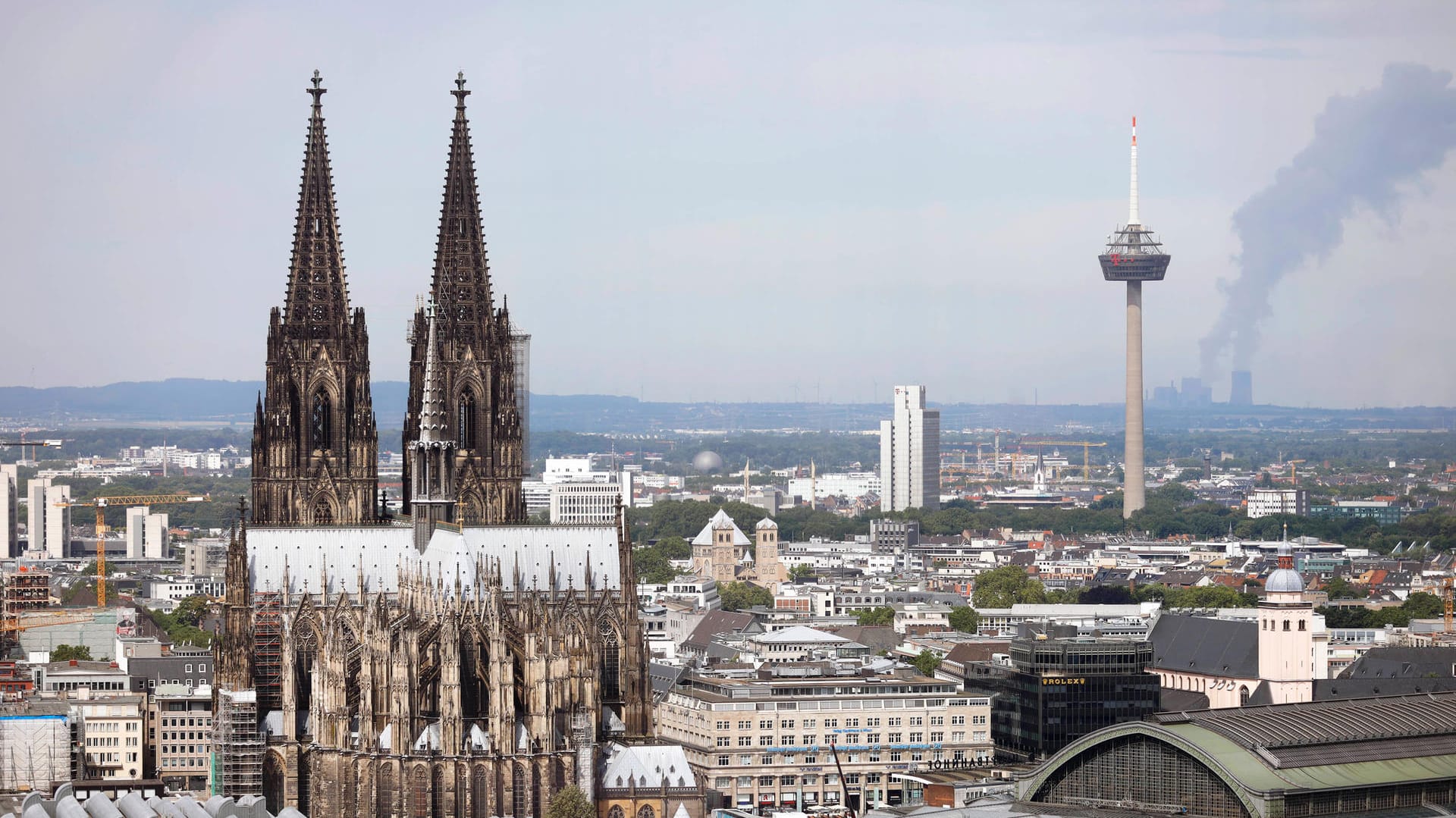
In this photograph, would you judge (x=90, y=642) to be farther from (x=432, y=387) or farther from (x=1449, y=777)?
(x=1449, y=777)

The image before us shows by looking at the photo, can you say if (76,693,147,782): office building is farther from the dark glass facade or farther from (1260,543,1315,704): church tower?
(1260,543,1315,704): church tower

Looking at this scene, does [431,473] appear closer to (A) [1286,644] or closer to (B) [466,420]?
(B) [466,420]

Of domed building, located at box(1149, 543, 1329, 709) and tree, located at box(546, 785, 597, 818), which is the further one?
domed building, located at box(1149, 543, 1329, 709)

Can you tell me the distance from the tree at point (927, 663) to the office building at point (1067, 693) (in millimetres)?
12583

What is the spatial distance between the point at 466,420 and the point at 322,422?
7.10 meters

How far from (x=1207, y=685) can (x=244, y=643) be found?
64.7 metres

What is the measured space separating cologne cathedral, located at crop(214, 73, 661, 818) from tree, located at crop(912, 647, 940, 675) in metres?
37.3

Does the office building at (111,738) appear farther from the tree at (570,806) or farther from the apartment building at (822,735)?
the tree at (570,806)

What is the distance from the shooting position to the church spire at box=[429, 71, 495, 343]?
5300 inches

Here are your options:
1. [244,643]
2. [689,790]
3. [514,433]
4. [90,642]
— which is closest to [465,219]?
[514,433]

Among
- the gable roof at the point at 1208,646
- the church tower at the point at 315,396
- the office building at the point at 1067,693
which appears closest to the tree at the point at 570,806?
the church tower at the point at 315,396

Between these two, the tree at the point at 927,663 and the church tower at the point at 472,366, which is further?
the tree at the point at 927,663

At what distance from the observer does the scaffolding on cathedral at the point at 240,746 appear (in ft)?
384

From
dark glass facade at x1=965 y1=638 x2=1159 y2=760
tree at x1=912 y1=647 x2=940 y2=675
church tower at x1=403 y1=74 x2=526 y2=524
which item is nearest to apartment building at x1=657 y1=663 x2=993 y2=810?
dark glass facade at x1=965 y1=638 x2=1159 y2=760
